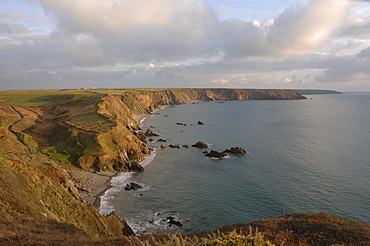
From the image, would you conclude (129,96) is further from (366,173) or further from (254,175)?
(366,173)

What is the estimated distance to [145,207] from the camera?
37812 mm

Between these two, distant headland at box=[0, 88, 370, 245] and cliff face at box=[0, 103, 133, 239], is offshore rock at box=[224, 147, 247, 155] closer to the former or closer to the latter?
distant headland at box=[0, 88, 370, 245]

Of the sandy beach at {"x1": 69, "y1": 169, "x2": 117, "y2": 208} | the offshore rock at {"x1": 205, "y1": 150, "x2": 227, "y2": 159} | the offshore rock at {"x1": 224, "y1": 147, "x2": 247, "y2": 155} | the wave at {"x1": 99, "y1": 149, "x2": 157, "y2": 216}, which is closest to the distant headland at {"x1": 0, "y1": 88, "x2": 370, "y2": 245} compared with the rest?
the sandy beach at {"x1": 69, "y1": 169, "x2": 117, "y2": 208}

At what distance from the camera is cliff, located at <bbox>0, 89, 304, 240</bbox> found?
19359mm

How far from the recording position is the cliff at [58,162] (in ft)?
63.5

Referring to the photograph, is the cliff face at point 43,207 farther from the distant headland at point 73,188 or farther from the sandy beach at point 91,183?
the sandy beach at point 91,183

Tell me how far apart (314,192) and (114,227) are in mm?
36939

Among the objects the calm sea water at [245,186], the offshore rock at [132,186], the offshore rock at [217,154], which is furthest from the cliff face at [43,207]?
the offshore rock at [217,154]

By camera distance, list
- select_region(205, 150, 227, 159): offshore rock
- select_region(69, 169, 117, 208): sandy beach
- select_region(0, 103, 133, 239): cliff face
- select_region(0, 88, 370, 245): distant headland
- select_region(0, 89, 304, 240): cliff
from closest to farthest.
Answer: select_region(0, 88, 370, 245): distant headland → select_region(0, 103, 133, 239): cliff face → select_region(0, 89, 304, 240): cliff → select_region(69, 169, 117, 208): sandy beach → select_region(205, 150, 227, 159): offshore rock

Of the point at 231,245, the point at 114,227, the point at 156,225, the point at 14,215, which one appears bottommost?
the point at 156,225

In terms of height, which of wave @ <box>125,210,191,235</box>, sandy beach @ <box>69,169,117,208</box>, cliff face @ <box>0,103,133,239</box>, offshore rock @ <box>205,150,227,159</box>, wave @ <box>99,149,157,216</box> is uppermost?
cliff face @ <box>0,103,133,239</box>

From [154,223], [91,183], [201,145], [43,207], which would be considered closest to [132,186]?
[91,183]

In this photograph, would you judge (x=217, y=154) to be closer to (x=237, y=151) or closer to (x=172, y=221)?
(x=237, y=151)

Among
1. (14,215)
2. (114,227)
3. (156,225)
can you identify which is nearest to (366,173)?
(156,225)
